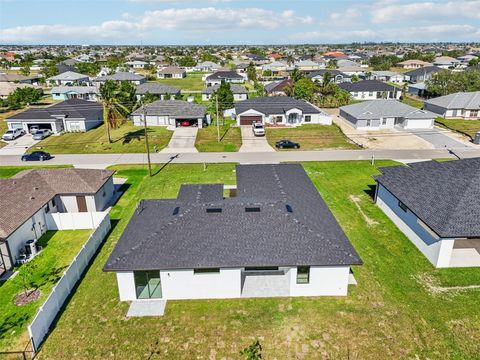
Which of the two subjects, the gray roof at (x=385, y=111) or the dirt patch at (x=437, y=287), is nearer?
the dirt patch at (x=437, y=287)

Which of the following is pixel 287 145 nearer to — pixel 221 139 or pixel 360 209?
pixel 221 139

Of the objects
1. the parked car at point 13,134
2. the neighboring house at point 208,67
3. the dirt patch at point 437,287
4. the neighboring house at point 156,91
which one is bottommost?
the dirt patch at point 437,287

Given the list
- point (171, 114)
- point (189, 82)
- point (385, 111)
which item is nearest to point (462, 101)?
point (385, 111)

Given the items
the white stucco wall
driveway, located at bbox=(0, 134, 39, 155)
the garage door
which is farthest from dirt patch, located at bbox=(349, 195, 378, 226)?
driveway, located at bbox=(0, 134, 39, 155)

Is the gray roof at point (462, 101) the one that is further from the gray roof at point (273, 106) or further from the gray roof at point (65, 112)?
the gray roof at point (65, 112)

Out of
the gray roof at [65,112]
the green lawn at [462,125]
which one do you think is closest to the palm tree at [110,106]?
the gray roof at [65,112]

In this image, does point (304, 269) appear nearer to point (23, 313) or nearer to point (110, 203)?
point (23, 313)
